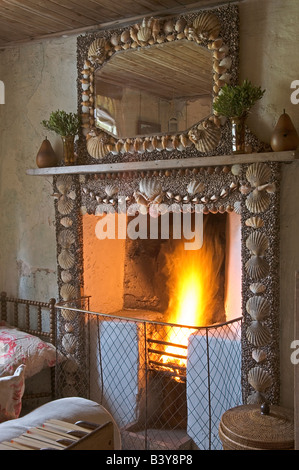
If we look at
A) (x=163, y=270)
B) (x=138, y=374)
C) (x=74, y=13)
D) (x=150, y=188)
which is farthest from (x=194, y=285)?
(x=74, y=13)

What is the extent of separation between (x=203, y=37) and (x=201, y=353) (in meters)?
1.80

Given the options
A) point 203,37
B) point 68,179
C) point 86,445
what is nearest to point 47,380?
point 68,179

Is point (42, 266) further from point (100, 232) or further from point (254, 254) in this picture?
point (254, 254)

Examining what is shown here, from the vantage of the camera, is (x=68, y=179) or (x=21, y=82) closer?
(x=68, y=179)

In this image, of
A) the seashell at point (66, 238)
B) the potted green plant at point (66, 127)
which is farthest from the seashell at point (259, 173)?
the seashell at point (66, 238)

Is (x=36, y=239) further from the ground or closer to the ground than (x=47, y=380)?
further from the ground

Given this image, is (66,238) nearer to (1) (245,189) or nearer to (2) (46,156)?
(2) (46,156)

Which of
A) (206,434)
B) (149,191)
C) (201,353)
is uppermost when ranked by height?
(149,191)

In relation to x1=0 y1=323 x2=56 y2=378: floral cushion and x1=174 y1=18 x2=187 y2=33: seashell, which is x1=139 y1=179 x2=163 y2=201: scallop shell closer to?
x1=174 y1=18 x2=187 y2=33: seashell

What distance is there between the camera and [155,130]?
3188 millimetres

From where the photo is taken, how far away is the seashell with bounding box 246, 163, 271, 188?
9.23 feet

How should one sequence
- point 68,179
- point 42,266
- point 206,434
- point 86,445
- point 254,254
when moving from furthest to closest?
point 42,266, point 68,179, point 206,434, point 254,254, point 86,445

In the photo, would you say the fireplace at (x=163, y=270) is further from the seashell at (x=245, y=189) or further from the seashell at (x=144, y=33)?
the seashell at (x=144, y=33)

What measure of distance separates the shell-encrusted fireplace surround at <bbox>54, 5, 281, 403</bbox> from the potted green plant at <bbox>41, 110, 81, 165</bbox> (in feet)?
0.41
